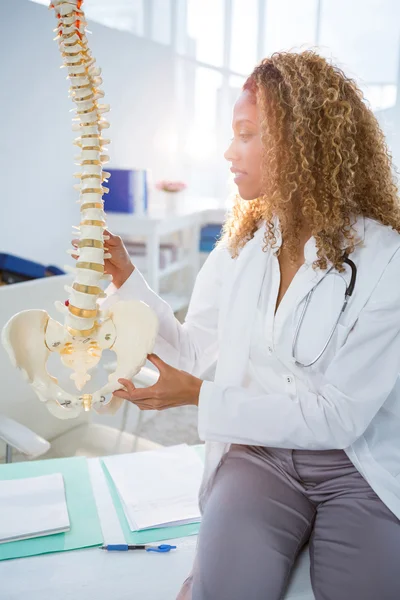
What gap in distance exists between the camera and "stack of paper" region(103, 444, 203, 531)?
55.6 inches

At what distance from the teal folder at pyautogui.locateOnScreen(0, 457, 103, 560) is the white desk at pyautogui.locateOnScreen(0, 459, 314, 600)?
19 millimetres

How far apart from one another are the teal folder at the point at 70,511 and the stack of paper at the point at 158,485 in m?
0.07

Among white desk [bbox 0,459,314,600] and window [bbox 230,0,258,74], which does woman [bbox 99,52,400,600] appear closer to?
white desk [bbox 0,459,314,600]

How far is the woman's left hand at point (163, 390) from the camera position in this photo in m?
1.17

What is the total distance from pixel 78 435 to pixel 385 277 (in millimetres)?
1091

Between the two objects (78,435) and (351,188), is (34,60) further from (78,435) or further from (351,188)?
(351,188)

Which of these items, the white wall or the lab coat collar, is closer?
the lab coat collar

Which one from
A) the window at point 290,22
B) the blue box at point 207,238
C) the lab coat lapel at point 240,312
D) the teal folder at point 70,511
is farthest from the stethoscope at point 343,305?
the window at point 290,22

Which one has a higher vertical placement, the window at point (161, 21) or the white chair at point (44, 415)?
the window at point (161, 21)

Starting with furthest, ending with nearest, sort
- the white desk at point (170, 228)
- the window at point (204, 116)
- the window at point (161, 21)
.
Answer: the window at point (204, 116) < the window at point (161, 21) < the white desk at point (170, 228)

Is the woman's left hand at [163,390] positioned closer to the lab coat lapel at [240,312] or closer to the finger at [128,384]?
the finger at [128,384]

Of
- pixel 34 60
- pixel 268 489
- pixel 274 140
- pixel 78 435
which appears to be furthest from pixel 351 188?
pixel 34 60

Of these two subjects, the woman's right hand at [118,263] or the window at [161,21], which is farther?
the window at [161,21]

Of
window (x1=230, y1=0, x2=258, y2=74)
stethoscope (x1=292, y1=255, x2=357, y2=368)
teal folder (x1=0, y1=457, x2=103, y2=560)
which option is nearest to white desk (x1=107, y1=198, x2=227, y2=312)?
window (x1=230, y1=0, x2=258, y2=74)
